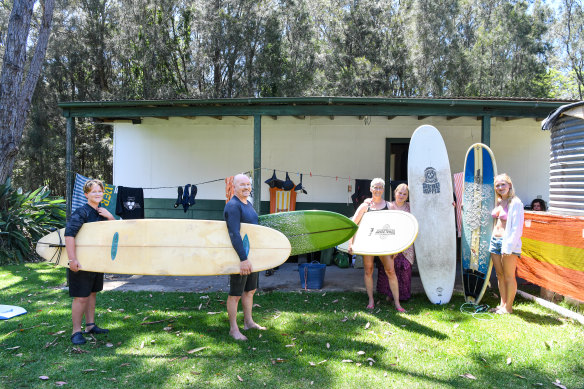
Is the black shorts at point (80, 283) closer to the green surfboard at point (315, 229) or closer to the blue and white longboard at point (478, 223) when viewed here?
the green surfboard at point (315, 229)

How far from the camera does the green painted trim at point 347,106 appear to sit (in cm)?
522

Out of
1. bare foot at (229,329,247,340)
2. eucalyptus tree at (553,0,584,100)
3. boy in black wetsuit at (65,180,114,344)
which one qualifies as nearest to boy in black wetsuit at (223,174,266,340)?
bare foot at (229,329,247,340)

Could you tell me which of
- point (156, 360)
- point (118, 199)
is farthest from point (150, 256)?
point (118, 199)

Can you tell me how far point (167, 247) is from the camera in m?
3.40

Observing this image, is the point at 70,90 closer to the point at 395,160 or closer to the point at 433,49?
the point at 395,160

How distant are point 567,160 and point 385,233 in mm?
2361

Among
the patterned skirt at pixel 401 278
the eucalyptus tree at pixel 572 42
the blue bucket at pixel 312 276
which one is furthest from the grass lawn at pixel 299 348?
the eucalyptus tree at pixel 572 42

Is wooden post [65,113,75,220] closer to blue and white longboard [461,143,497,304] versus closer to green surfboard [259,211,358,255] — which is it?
green surfboard [259,211,358,255]

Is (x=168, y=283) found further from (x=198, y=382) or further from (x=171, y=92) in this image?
(x=171, y=92)

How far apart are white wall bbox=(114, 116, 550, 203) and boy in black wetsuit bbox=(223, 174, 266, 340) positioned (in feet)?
13.3

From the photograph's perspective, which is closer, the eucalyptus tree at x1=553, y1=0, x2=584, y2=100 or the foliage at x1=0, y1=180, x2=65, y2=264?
the foliage at x1=0, y1=180, x2=65, y2=264

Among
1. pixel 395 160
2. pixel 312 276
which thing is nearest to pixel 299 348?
pixel 312 276

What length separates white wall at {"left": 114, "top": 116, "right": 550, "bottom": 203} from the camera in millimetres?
7219

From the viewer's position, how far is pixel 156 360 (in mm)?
2936
